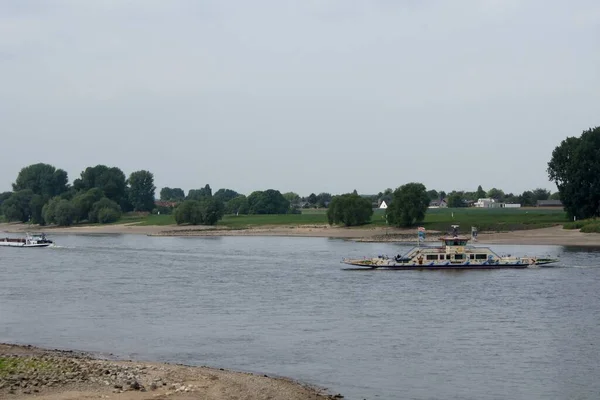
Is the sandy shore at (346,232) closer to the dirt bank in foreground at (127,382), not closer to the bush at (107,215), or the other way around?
the bush at (107,215)

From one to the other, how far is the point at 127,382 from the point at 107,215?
512 ft

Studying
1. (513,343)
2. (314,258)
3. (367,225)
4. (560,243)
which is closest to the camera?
(513,343)

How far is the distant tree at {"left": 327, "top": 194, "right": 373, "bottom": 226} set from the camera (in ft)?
461

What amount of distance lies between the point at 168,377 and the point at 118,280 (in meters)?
38.3

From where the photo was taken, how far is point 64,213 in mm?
180875

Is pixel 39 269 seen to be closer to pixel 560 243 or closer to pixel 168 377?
pixel 168 377

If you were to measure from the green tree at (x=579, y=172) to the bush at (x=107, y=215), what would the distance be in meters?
92.3

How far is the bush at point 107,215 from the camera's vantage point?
180 m

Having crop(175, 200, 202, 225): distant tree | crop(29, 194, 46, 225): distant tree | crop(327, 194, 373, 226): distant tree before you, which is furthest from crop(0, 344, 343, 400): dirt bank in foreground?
crop(29, 194, 46, 225): distant tree

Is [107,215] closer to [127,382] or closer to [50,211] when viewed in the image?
[50,211]

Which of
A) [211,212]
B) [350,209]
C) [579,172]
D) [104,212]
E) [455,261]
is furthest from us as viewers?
[104,212]

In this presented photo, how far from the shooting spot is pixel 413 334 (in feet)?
131

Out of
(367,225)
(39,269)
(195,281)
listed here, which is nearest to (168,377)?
(195,281)

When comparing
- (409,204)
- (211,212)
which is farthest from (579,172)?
(211,212)
